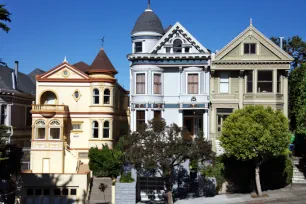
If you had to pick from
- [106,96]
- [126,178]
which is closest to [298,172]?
[126,178]

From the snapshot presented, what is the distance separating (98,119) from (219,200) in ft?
43.0

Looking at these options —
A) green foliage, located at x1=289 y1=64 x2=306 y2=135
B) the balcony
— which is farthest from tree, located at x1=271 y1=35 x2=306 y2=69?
the balcony

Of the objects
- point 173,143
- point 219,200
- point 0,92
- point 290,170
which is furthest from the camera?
point 0,92

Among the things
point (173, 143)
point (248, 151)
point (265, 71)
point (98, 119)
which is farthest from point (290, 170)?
point (98, 119)

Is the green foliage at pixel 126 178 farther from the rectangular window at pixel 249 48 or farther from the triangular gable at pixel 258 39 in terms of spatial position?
the rectangular window at pixel 249 48

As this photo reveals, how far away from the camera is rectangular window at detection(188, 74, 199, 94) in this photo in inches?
1444

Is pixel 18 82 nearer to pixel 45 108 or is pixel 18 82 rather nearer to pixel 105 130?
pixel 45 108

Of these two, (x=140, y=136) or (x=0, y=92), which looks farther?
(x=0, y=92)

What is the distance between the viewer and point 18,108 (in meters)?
40.8

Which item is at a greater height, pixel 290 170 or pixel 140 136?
pixel 140 136

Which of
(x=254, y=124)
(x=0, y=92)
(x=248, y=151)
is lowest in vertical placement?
(x=248, y=151)

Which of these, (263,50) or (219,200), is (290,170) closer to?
(219,200)

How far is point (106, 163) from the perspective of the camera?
35.0 metres

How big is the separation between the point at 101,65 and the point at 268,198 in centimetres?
1820
